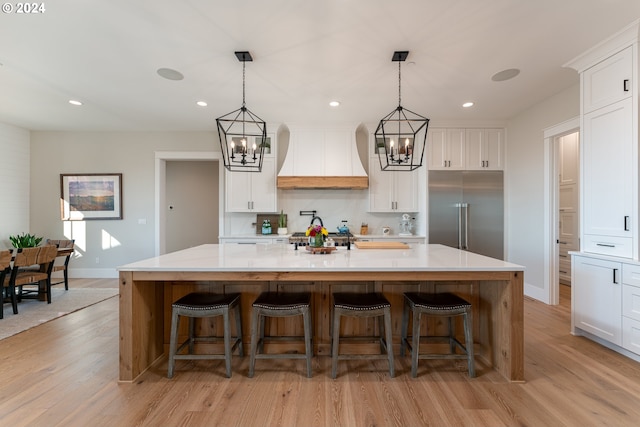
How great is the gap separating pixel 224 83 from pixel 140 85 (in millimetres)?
1026

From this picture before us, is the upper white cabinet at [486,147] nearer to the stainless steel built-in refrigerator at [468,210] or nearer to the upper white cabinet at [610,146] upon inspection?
the stainless steel built-in refrigerator at [468,210]

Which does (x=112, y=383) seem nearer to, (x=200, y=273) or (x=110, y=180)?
(x=200, y=273)

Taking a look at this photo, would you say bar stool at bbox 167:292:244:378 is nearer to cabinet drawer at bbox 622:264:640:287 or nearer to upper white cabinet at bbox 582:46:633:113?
cabinet drawer at bbox 622:264:640:287

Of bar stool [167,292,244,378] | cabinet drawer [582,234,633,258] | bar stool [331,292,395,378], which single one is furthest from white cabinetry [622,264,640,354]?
bar stool [167,292,244,378]

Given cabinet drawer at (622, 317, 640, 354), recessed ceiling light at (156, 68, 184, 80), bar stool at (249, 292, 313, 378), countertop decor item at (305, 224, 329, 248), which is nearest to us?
bar stool at (249, 292, 313, 378)

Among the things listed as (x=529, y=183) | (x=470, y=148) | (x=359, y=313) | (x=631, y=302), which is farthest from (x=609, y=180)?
(x=359, y=313)

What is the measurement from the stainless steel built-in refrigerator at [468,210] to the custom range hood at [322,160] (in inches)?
49.3

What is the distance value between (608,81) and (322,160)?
3.39m

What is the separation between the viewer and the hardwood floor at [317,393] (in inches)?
65.2

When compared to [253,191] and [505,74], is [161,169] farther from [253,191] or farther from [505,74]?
[505,74]

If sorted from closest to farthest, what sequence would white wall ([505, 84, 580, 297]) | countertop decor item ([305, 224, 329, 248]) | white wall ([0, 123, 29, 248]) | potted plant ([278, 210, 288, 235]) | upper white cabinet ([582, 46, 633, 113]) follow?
upper white cabinet ([582, 46, 633, 113]) < countertop decor item ([305, 224, 329, 248]) < white wall ([505, 84, 580, 297]) < white wall ([0, 123, 29, 248]) < potted plant ([278, 210, 288, 235])

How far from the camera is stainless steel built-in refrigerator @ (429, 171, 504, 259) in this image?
461cm

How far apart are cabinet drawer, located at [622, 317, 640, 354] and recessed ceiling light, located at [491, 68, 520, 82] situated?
258cm

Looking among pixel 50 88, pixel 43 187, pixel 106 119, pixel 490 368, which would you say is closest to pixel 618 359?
pixel 490 368
